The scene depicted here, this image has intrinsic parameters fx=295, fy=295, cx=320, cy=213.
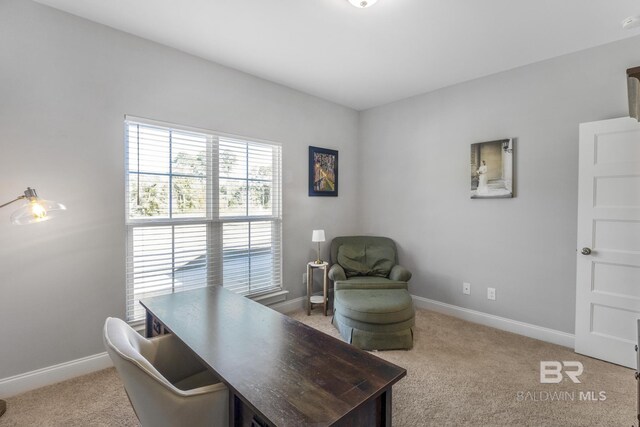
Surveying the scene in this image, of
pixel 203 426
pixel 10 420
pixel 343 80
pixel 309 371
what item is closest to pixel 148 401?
pixel 203 426

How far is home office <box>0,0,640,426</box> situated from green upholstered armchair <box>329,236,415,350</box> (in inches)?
1.6

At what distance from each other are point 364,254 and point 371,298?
3.29 ft

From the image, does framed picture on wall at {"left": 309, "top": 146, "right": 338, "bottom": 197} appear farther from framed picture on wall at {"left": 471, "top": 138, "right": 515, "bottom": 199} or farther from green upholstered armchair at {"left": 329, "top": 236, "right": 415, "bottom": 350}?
framed picture on wall at {"left": 471, "top": 138, "right": 515, "bottom": 199}

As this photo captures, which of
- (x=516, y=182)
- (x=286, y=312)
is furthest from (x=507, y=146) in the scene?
(x=286, y=312)

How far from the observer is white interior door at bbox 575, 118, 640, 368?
7.58ft

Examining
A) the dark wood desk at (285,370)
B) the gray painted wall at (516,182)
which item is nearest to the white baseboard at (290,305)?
the gray painted wall at (516,182)

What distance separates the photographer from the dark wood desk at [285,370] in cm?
98

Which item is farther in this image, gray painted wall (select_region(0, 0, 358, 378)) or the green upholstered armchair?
the green upholstered armchair

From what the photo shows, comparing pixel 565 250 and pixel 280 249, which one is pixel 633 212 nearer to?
pixel 565 250

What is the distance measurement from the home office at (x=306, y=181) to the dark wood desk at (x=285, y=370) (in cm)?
14

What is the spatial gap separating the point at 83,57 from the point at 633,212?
4.36 metres

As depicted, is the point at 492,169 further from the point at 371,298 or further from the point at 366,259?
the point at 371,298

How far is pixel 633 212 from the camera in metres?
2.30

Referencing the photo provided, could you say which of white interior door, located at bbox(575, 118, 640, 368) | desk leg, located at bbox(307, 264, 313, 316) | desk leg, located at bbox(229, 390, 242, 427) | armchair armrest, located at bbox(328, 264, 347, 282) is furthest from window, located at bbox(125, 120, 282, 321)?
white interior door, located at bbox(575, 118, 640, 368)
